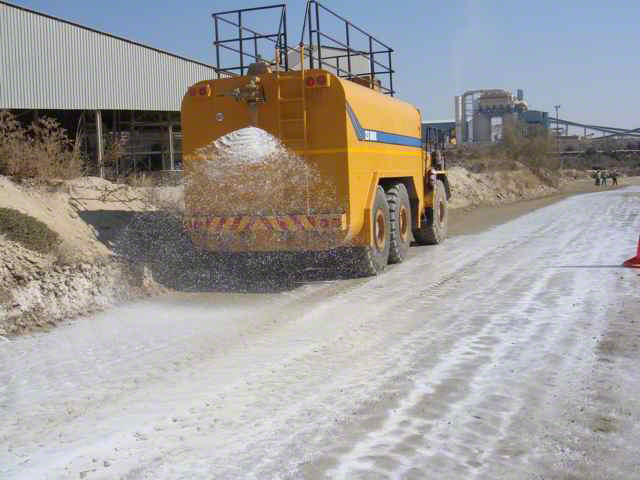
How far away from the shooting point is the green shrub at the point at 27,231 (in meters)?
8.83

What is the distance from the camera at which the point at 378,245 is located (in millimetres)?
10492

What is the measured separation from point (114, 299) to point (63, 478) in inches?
200

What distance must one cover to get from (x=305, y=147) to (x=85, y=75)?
538 inches

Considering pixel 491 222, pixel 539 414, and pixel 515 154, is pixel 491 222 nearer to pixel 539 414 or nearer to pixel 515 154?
pixel 539 414

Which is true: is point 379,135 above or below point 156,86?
below

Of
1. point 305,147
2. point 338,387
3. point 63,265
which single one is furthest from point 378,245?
point 338,387

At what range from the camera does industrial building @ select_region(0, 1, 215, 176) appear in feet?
60.2

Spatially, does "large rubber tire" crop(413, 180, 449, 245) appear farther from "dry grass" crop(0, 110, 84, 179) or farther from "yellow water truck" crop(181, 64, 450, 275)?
Result: "dry grass" crop(0, 110, 84, 179)

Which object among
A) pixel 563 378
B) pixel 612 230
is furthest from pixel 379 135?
pixel 612 230

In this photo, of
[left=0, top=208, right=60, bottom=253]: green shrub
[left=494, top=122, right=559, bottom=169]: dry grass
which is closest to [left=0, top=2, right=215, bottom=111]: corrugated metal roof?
[left=0, top=208, right=60, bottom=253]: green shrub

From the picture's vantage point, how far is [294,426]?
4402 millimetres

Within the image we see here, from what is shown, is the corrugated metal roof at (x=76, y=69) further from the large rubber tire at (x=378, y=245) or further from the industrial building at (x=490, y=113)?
the industrial building at (x=490, y=113)

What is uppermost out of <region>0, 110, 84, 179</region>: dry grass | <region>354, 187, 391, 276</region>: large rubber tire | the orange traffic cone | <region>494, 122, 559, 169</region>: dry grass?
<region>494, 122, 559, 169</region>: dry grass

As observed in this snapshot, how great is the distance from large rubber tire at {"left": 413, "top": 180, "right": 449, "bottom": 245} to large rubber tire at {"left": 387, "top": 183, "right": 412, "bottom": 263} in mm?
1917
